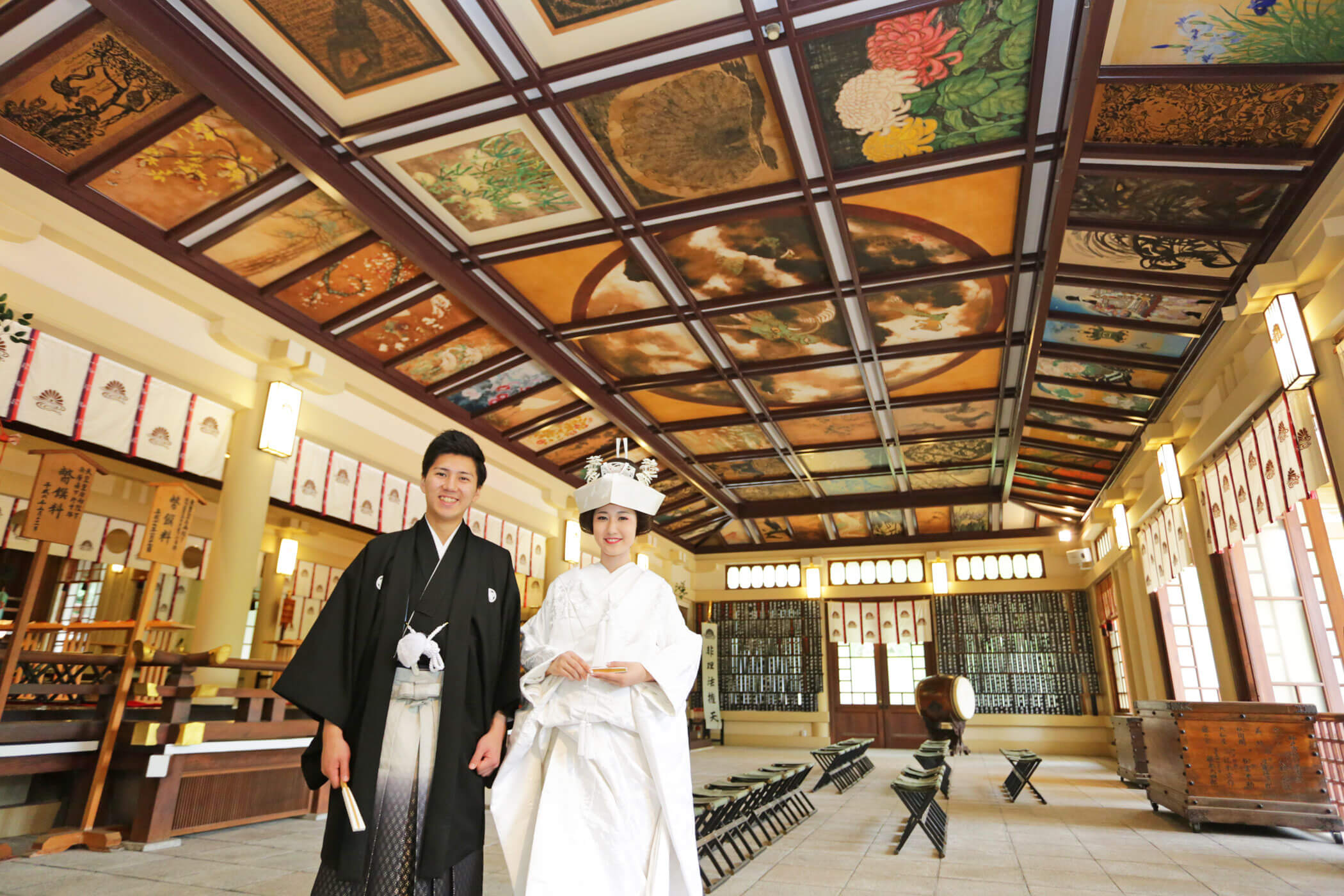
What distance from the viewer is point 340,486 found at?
22.9 ft

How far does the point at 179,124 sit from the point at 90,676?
5.14 metres

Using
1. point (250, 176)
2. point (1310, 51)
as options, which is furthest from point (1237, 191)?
point (250, 176)

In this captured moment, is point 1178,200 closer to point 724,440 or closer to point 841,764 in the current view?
point 841,764

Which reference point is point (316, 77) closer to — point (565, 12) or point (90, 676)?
point (565, 12)

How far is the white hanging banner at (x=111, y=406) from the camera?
4.84 meters

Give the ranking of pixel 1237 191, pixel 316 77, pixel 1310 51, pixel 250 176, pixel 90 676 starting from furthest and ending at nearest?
1. pixel 90 676
2. pixel 250 176
3. pixel 1237 191
4. pixel 316 77
5. pixel 1310 51

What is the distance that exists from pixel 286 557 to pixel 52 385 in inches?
177

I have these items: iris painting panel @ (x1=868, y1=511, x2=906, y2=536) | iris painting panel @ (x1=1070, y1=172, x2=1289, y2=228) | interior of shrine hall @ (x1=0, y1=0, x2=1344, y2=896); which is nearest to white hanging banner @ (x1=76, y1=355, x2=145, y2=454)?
interior of shrine hall @ (x1=0, y1=0, x2=1344, y2=896)

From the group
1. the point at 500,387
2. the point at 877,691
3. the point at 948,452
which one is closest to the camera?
the point at 500,387

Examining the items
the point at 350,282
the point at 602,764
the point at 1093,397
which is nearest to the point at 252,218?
the point at 350,282

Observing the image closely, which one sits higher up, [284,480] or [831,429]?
[831,429]

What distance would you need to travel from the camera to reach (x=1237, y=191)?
474cm

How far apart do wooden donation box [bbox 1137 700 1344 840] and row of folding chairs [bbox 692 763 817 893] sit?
2633 mm

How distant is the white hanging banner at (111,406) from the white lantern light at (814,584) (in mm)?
12289
